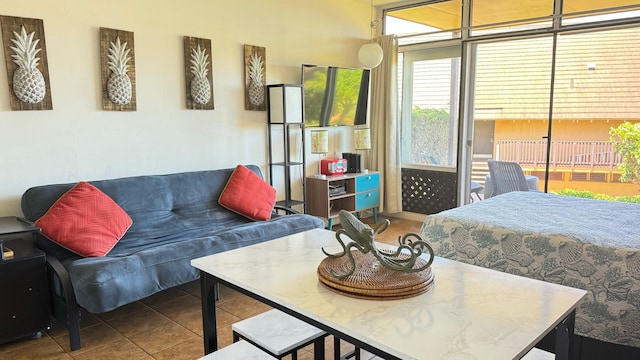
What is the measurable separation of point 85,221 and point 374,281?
2399 mm

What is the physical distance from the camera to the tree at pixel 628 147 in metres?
4.52

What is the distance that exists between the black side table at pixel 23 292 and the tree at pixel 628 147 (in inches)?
197

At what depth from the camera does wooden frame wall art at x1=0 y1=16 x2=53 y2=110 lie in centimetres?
319

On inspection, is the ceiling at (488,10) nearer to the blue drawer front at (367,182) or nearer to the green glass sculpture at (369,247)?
the blue drawer front at (367,182)

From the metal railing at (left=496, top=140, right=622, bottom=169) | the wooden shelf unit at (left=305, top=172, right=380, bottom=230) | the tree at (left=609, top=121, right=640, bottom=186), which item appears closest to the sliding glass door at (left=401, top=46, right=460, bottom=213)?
the wooden shelf unit at (left=305, top=172, right=380, bottom=230)

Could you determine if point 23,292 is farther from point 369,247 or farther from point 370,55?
point 370,55

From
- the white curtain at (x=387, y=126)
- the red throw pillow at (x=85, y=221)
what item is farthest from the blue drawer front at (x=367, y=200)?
the red throw pillow at (x=85, y=221)

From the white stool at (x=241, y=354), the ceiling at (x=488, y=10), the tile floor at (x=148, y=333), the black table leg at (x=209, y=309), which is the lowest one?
the tile floor at (x=148, y=333)

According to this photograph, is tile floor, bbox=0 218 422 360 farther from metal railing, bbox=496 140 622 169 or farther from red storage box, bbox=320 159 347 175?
metal railing, bbox=496 140 622 169

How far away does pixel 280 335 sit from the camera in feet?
6.44

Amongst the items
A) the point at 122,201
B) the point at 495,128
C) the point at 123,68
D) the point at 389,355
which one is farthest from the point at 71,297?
the point at 495,128

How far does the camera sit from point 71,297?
2.72 metres

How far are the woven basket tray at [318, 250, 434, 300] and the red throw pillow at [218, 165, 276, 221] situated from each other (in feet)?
8.15

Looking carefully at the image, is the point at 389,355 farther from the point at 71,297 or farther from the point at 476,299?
the point at 71,297
